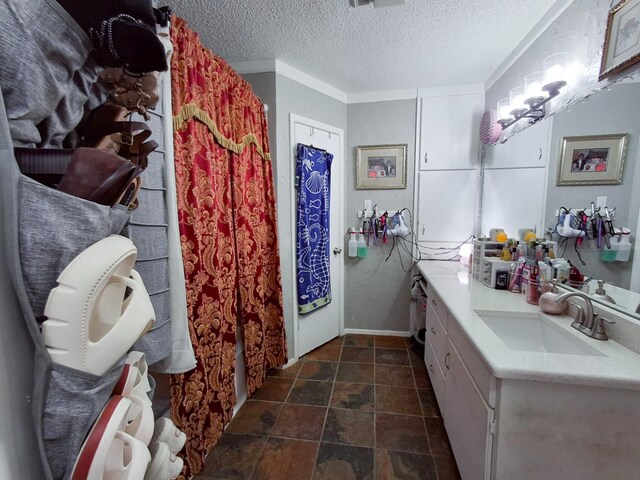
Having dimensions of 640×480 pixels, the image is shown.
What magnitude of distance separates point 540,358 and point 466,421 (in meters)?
0.45

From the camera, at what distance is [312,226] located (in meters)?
2.26

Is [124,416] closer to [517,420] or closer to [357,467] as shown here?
[517,420]

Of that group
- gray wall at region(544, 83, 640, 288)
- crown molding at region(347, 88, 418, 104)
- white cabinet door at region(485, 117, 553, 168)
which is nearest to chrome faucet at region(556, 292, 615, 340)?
gray wall at region(544, 83, 640, 288)

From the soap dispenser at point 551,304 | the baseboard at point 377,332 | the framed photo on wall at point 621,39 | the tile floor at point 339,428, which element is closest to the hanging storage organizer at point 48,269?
the tile floor at point 339,428

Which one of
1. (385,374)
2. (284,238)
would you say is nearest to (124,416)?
(284,238)

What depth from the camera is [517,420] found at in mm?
846

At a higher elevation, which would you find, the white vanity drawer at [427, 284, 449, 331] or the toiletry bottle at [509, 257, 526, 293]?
the toiletry bottle at [509, 257, 526, 293]

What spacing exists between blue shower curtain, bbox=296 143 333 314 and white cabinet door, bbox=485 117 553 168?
1404 millimetres

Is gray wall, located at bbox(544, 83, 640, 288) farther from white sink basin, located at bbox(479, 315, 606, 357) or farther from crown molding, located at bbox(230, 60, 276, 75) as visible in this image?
crown molding, located at bbox(230, 60, 276, 75)

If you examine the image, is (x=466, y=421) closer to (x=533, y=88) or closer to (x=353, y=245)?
(x=353, y=245)

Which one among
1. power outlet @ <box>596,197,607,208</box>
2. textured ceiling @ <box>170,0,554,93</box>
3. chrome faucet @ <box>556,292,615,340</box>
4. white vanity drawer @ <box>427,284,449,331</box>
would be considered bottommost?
white vanity drawer @ <box>427,284,449,331</box>

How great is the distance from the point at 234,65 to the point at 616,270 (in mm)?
2604

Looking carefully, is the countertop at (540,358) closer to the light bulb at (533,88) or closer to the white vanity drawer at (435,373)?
the white vanity drawer at (435,373)

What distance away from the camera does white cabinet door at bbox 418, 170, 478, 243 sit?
7.95ft
